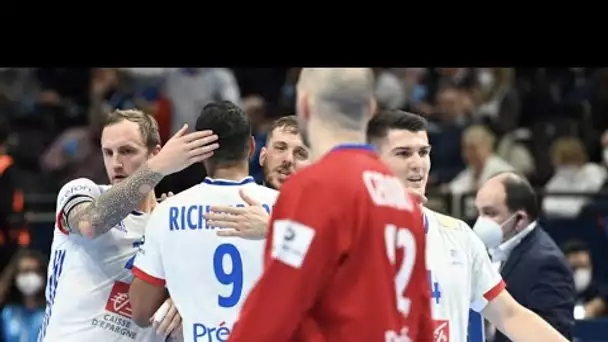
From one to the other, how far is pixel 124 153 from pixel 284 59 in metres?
3.65

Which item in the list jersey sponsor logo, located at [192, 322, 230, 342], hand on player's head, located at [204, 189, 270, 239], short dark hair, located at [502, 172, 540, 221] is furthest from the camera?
short dark hair, located at [502, 172, 540, 221]

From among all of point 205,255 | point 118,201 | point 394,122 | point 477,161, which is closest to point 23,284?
point 477,161

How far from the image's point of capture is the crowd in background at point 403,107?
11805mm

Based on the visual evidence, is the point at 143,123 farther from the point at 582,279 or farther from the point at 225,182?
the point at 582,279

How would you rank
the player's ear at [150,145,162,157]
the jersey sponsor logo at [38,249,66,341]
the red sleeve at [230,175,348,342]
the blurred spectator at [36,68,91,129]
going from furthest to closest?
the blurred spectator at [36,68,91,129] < the player's ear at [150,145,162,157] < the jersey sponsor logo at [38,249,66,341] < the red sleeve at [230,175,348,342]

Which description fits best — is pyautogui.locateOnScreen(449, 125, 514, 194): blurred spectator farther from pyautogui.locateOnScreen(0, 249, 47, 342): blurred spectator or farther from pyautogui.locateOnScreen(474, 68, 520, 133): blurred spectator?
pyautogui.locateOnScreen(0, 249, 47, 342): blurred spectator

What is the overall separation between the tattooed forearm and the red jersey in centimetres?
197

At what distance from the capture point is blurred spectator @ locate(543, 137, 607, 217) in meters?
11.9

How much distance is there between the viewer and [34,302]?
1069 centimetres

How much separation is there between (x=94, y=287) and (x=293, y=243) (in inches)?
103

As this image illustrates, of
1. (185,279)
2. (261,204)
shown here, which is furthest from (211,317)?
(261,204)

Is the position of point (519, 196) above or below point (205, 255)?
above

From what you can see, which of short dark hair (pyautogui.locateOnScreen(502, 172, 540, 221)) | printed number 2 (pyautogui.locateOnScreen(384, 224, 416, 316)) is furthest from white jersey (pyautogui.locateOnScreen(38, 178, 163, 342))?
short dark hair (pyautogui.locateOnScreen(502, 172, 540, 221))

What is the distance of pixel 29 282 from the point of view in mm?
10664
